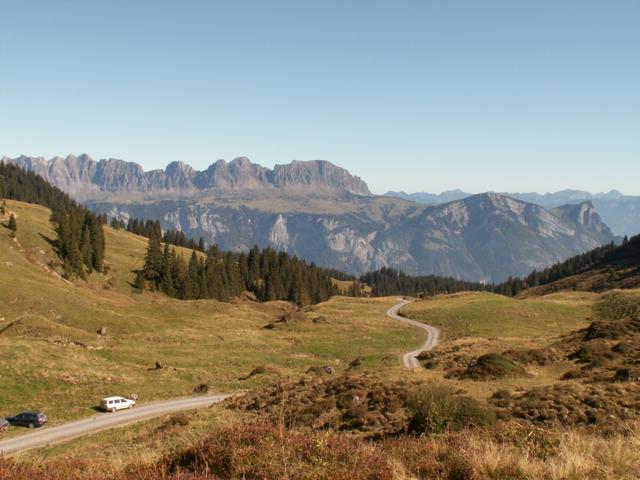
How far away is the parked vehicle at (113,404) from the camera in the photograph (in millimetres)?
36781

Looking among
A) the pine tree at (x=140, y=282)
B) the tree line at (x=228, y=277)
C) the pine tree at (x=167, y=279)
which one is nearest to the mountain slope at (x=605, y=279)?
the tree line at (x=228, y=277)

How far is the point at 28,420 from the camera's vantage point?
1267 inches

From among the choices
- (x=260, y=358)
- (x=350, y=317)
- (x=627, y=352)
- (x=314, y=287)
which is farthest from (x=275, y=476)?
(x=314, y=287)

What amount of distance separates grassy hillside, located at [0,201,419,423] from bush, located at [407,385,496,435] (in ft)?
98.0

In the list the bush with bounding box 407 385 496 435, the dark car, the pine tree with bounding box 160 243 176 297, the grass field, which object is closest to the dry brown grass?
the bush with bounding box 407 385 496 435

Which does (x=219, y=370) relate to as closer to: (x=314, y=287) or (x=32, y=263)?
(x=32, y=263)

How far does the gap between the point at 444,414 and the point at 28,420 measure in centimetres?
3081

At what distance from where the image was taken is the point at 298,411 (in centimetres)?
2511

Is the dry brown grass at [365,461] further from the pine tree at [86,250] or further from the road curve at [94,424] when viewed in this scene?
the pine tree at [86,250]

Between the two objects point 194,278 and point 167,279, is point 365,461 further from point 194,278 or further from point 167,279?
point 194,278

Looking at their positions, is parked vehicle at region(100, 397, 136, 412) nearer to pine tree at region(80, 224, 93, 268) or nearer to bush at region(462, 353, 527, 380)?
bush at region(462, 353, 527, 380)

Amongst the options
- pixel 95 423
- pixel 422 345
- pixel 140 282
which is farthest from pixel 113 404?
pixel 140 282

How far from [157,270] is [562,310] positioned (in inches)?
3947

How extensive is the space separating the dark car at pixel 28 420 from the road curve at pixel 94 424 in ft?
1.90
